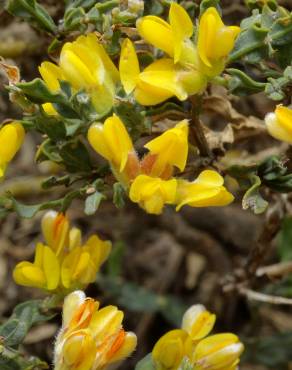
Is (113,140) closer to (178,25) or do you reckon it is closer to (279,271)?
(178,25)

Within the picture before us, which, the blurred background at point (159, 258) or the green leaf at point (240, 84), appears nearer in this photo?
the green leaf at point (240, 84)

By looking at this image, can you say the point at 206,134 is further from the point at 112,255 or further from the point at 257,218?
the point at 257,218

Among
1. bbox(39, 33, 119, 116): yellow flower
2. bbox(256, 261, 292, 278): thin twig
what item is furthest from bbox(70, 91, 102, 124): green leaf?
bbox(256, 261, 292, 278): thin twig

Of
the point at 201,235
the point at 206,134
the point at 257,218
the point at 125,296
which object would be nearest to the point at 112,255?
the point at 125,296

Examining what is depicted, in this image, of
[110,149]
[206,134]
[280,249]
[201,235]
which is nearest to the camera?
[110,149]

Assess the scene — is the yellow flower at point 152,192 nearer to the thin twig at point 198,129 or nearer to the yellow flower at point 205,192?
the yellow flower at point 205,192

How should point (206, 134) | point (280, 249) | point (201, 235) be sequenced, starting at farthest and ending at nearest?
point (201, 235)
point (280, 249)
point (206, 134)

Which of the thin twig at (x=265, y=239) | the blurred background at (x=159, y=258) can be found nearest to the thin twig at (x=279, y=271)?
the thin twig at (x=265, y=239)
